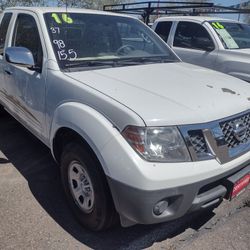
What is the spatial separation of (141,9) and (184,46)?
3.83m

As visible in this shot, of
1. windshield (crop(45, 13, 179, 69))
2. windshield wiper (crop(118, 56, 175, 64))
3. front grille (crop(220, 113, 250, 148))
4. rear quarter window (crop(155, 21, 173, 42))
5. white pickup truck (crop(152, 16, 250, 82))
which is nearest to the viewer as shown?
front grille (crop(220, 113, 250, 148))

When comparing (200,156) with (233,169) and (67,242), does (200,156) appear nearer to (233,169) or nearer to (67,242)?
(233,169)

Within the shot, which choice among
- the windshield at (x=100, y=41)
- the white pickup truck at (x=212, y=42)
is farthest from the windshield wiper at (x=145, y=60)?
the white pickup truck at (x=212, y=42)

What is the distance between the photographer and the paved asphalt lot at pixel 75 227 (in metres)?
2.82

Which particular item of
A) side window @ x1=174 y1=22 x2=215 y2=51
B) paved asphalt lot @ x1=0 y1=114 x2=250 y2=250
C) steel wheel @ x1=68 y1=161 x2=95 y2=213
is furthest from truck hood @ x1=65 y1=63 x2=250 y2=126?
side window @ x1=174 y1=22 x2=215 y2=51

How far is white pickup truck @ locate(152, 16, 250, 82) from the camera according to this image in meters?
6.24

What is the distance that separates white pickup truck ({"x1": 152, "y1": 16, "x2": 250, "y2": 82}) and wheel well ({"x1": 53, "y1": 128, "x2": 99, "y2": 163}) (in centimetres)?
395

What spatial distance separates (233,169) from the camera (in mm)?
2607

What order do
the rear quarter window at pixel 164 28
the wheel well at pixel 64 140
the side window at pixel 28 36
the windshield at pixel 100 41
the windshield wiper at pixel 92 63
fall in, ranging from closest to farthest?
the wheel well at pixel 64 140 → the windshield wiper at pixel 92 63 → the windshield at pixel 100 41 → the side window at pixel 28 36 → the rear quarter window at pixel 164 28

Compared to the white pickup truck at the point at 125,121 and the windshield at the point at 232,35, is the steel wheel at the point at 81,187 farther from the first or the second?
the windshield at the point at 232,35

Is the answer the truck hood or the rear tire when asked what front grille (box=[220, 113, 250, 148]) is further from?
the rear tire

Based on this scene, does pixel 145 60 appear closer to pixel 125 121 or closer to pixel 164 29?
pixel 125 121

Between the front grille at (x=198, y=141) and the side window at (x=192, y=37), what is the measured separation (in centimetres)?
458

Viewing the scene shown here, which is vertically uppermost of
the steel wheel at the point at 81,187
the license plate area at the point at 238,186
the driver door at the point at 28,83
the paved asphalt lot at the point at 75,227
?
the driver door at the point at 28,83
